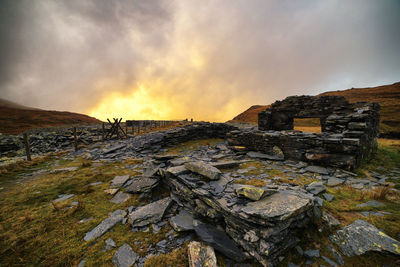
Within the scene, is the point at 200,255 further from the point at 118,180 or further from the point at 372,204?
the point at 118,180

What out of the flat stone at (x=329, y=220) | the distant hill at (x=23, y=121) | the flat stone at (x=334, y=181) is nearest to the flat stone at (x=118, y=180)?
the flat stone at (x=329, y=220)

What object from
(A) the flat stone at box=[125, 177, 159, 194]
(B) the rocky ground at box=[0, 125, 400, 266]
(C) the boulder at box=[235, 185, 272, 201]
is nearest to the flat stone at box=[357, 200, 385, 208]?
(B) the rocky ground at box=[0, 125, 400, 266]

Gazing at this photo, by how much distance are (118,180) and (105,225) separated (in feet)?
8.48

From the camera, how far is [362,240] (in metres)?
2.53

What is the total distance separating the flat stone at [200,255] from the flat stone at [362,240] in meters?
2.34

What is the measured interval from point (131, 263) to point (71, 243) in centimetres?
156

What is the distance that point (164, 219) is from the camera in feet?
12.4

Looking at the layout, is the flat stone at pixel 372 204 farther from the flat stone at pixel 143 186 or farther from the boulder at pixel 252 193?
the flat stone at pixel 143 186

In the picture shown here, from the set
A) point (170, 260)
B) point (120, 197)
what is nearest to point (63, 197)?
point (120, 197)

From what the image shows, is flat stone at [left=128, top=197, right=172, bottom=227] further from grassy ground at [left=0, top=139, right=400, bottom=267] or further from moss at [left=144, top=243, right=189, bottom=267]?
moss at [left=144, top=243, right=189, bottom=267]

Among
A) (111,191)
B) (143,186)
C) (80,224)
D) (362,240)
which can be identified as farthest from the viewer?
(111,191)

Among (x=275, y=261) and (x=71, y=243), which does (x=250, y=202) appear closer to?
(x=275, y=261)

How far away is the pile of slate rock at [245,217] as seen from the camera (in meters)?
2.52

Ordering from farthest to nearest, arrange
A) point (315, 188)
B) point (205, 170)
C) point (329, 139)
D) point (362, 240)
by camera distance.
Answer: point (329, 139) → point (315, 188) → point (205, 170) → point (362, 240)
